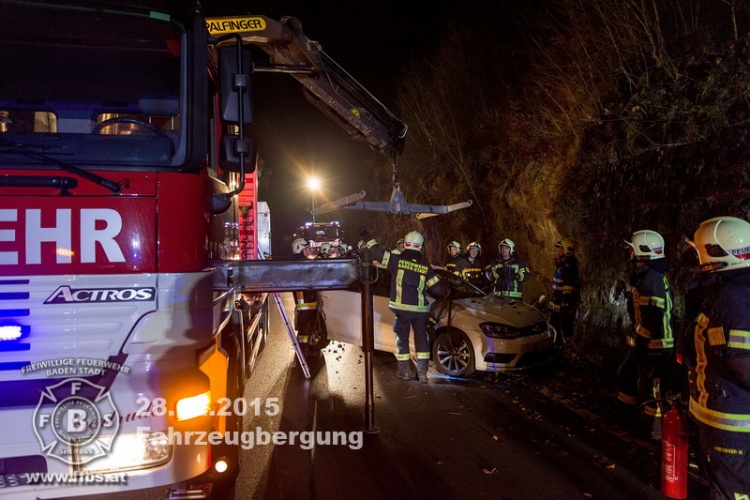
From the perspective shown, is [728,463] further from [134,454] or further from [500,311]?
[500,311]

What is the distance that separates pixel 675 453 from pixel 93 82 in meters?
4.64

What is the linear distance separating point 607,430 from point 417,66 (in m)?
17.6

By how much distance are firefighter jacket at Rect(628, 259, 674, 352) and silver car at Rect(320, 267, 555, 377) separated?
1944mm

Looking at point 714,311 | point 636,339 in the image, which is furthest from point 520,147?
point 714,311

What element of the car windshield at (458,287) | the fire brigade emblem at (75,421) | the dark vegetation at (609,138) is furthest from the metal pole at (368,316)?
the dark vegetation at (609,138)

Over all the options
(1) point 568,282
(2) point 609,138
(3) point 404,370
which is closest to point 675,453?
(3) point 404,370

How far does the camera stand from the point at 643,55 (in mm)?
8219

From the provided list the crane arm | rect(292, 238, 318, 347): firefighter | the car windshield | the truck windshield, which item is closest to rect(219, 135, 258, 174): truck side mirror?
the truck windshield

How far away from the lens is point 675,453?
342 centimetres

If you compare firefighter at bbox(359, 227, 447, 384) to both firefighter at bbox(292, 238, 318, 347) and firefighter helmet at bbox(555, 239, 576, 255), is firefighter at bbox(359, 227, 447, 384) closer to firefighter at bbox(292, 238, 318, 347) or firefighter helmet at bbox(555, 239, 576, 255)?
firefighter at bbox(292, 238, 318, 347)

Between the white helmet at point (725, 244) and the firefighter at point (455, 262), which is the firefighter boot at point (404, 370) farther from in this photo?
the white helmet at point (725, 244)

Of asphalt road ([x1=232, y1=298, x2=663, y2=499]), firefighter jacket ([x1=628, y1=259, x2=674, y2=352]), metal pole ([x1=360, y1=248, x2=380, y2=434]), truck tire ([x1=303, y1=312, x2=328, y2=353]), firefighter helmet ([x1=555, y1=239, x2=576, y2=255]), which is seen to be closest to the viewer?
metal pole ([x1=360, y1=248, x2=380, y2=434])

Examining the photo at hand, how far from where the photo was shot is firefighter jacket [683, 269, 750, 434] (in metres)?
2.69

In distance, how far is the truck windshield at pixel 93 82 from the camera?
263 centimetres
